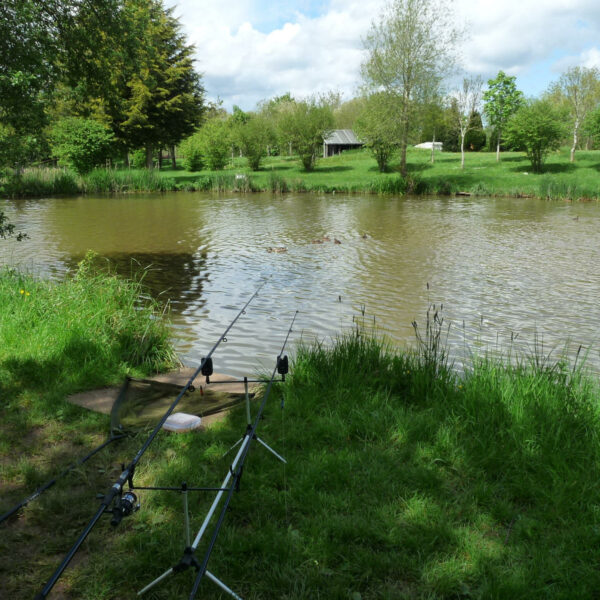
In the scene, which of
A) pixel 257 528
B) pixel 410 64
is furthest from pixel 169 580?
pixel 410 64

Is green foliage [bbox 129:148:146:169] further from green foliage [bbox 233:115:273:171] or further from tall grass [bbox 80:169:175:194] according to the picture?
tall grass [bbox 80:169:175:194]

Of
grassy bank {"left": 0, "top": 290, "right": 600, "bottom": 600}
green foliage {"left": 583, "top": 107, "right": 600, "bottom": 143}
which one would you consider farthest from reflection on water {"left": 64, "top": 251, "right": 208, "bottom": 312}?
green foliage {"left": 583, "top": 107, "right": 600, "bottom": 143}

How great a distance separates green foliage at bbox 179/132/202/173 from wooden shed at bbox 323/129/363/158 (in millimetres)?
23361

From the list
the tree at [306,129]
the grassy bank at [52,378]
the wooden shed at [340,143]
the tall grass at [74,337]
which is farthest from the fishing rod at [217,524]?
the wooden shed at [340,143]

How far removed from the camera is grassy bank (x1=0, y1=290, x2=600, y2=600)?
2.76 meters

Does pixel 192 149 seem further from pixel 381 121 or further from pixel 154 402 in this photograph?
pixel 154 402

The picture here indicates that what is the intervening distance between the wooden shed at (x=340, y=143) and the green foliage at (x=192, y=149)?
76.6ft

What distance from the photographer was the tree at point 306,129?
150ft

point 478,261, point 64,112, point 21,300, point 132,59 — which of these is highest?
point 64,112

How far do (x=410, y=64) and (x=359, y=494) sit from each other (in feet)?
124

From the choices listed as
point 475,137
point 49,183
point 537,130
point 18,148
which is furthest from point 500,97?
point 18,148

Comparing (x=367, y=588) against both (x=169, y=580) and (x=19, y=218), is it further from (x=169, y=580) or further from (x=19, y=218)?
(x=19, y=218)

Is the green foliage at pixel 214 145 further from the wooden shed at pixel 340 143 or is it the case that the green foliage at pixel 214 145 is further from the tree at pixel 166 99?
the wooden shed at pixel 340 143

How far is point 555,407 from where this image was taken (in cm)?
420
